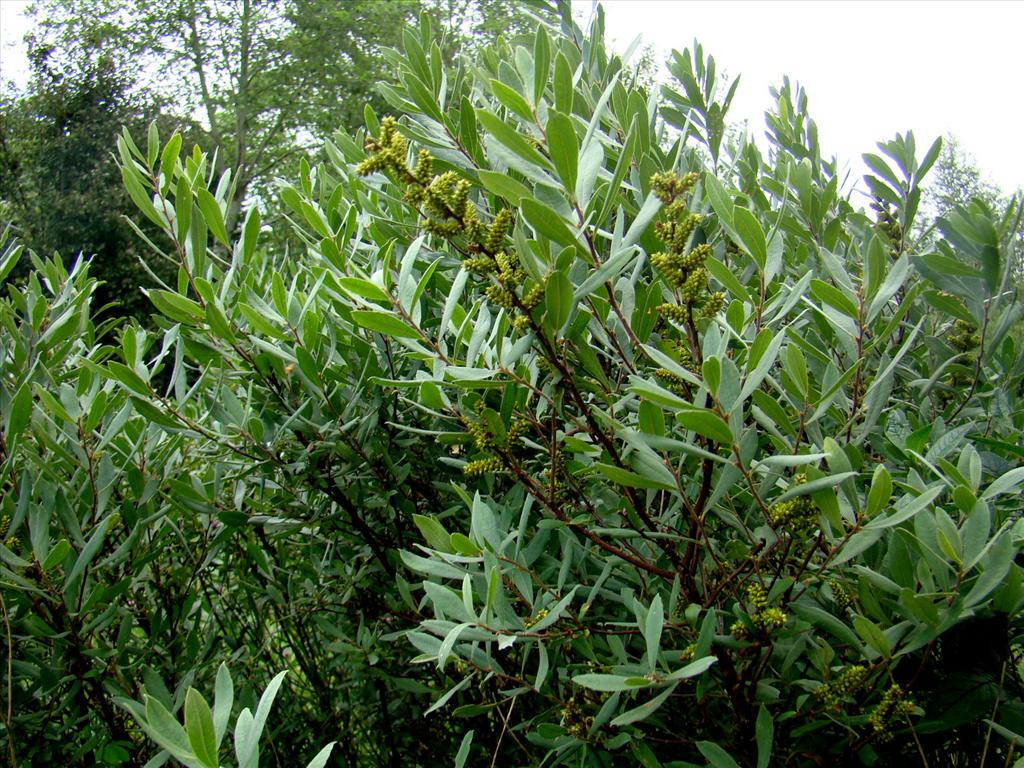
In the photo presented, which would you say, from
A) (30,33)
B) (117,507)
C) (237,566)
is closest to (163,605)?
(237,566)

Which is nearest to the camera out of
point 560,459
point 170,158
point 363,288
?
point 363,288

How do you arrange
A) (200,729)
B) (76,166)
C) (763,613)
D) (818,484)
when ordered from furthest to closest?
(76,166), (763,613), (818,484), (200,729)

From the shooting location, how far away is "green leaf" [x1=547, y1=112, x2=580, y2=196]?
2.98 ft

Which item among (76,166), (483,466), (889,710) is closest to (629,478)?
(483,466)

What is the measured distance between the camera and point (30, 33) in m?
21.3

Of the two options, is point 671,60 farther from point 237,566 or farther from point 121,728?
point 121,728

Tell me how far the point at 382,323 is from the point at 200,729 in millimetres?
498

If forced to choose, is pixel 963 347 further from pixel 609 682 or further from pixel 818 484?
pixel 609 682

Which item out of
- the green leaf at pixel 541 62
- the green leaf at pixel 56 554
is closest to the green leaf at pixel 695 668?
the green leaf at pixel 541 62

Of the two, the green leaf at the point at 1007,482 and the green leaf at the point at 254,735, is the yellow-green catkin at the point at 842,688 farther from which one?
the green leaf at the point at 254,735

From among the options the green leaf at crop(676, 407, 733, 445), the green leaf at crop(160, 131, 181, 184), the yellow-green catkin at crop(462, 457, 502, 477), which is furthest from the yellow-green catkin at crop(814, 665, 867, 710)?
the green leaf at crop(160, 131, 181, 184)

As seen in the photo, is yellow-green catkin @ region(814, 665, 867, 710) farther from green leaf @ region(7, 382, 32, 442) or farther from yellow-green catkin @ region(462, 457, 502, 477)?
green leaf @ region(7, 382, 32, 442)

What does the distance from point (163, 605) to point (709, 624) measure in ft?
4.63

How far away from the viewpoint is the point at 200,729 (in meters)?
0.77
